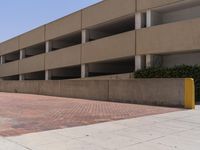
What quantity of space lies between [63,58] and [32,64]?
8.80 meters

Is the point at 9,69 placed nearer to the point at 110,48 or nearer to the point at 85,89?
the point at 110,48

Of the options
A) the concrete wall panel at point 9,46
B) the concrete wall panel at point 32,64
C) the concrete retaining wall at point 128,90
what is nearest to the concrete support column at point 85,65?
the concrete retaining wall at point 128,90

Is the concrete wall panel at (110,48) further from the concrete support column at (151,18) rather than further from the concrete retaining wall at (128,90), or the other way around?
the concrete retaining wall at (128,90)

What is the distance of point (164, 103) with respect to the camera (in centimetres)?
1783

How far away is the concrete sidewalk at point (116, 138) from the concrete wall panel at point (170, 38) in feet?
44.4

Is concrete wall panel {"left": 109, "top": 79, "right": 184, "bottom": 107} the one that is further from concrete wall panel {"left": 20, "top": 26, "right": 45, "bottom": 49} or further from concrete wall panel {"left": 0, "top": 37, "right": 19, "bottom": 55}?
concrete wall panel {"left": 0, "top": 37, "right": 19, "bottom": 55}

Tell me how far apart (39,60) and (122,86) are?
2500 cm

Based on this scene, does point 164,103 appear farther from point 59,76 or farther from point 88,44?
point 59,76

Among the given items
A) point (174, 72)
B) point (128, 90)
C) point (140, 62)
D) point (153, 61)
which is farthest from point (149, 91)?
point (140, 62)

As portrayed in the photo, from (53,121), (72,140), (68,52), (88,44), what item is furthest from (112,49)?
(72,140)

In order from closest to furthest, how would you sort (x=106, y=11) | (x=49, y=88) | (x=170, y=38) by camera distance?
(x=170, y=38), (x=49, y=88), (x=106, y=11)

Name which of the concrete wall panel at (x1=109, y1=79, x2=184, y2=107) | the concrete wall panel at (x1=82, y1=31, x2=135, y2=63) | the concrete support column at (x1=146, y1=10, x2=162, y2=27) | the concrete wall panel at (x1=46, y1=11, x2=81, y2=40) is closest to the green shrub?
the concrete wall panel at (x1=82, y1=31, x2=135, y2=63)

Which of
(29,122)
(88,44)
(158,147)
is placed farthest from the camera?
(88,44)

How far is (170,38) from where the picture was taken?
25.0 metres
